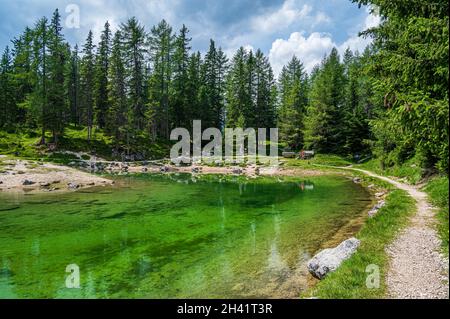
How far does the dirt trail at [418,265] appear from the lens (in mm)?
6859

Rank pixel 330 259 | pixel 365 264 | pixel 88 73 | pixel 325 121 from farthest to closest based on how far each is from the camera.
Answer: pixel 88 73
pixel 325 121
pixel 330 259
pixel 365 264

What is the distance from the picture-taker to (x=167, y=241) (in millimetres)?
13680

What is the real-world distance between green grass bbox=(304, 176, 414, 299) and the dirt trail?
260mm

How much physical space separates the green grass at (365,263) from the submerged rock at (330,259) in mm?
263

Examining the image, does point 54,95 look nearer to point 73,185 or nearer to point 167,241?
point 73,185

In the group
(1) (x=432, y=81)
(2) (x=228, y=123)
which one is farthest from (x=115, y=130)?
(1) (x=432, y=81)

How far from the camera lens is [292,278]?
961 cm

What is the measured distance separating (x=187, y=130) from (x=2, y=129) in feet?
109

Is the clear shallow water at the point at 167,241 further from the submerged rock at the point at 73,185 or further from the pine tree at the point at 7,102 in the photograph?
the pine tree at the point at 7,102

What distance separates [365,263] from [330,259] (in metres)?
1.16

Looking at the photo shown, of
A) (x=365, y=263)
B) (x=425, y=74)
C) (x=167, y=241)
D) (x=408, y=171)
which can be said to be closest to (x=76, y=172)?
(x=167, y=241)

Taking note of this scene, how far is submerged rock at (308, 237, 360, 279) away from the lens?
919 centimetres

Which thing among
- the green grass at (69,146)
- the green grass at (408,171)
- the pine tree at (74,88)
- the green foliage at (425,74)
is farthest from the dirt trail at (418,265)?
the pine tree at (74,88)
